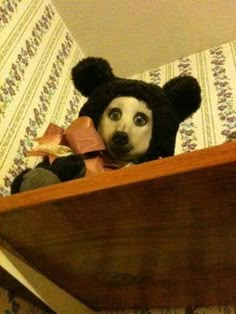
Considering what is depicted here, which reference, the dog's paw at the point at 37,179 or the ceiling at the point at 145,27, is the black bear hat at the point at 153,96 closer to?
the dog's paw at the point at 37,179

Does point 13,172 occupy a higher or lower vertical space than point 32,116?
lower

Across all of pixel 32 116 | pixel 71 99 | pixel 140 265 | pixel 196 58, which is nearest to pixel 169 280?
pixel 140 265

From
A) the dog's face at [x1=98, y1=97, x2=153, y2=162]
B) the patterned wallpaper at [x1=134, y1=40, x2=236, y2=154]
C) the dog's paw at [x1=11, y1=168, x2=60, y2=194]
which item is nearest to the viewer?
the dog's paw at [x1=11, y1=168, x2=60, y2=194]

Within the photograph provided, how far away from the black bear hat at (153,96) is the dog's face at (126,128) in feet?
0.03

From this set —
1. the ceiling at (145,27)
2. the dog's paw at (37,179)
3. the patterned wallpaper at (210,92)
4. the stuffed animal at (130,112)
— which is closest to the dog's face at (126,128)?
the stuffed animal at (130,112)

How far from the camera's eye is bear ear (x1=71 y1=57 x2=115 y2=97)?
0.68 metres

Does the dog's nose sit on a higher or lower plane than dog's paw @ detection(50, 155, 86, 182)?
higher

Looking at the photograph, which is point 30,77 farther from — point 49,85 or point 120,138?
point 120,138

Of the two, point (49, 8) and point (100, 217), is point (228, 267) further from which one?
point (49, 8)

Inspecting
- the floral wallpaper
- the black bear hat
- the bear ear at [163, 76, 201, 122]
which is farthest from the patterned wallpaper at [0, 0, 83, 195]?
the bear ear at [163, 76, 201, 122]

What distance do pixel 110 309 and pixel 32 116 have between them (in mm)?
426

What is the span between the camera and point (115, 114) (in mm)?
637

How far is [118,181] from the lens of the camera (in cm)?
41

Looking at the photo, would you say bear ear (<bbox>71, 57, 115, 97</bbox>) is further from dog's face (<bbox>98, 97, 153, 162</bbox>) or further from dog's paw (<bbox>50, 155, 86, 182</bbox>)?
dog's paw (<bbox>50, 155, 86, 182</bbox>)
